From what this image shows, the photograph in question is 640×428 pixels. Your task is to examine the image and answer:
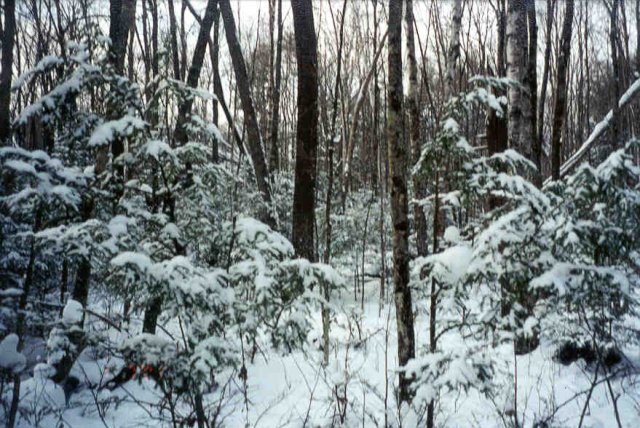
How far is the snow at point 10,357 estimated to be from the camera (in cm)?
296

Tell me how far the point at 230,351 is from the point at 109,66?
8.17 ft

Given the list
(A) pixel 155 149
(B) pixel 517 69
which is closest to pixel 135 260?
(A) pixel 155 149

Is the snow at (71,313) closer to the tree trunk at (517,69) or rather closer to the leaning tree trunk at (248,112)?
the leaning tree trunk at (248,112)

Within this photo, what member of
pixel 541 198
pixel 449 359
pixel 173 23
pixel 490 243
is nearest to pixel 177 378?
pixel 449 359

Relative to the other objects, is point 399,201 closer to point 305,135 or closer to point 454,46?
point 305,135

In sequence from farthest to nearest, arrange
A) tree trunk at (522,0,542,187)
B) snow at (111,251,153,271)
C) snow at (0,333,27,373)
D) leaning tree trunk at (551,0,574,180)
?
1. leaning tree trunk at (551,0,574,180)
2. tree trunk at (522,0,542,187)
3. snow at (0,333,27,373)
4. snow at (111,251,153,271)

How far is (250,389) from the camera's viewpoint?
5164 millimetres

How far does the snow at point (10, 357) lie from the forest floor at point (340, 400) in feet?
2.10

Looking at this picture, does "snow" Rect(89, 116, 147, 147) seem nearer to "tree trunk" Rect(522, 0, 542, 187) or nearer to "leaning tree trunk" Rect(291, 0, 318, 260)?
"leaning tree trunk" Rect(291, 0, 318, 260)

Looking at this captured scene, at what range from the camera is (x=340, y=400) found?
3949 mm

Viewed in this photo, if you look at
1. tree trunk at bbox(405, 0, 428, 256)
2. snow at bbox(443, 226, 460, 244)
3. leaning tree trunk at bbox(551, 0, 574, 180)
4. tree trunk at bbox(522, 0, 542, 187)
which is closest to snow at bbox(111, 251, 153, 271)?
snow at bbox(443, 226, 460, 244)

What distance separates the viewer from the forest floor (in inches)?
159

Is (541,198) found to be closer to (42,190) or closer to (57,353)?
(42,190)

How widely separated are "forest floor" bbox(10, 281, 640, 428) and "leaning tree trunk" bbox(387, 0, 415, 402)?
8.0 inches
